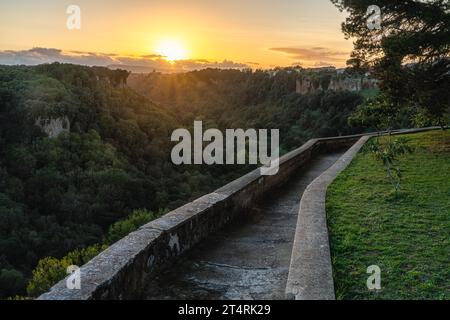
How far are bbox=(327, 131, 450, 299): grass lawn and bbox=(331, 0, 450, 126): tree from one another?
125 inches

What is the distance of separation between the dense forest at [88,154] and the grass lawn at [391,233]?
22.5 m

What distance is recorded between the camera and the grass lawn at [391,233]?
3830 mm

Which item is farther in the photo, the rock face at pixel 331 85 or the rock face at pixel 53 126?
the rock face at pixel 331 85

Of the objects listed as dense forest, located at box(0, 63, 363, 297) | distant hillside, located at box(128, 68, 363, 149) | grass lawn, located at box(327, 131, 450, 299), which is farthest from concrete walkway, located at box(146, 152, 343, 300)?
distant hillside, located at box(128, 68, 363, 149)

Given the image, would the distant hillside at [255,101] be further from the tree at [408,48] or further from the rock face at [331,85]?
the tree at [408,48]

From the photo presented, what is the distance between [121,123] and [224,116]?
135 feet

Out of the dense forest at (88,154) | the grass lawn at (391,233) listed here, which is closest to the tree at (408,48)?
the grass lawn at (391,233)

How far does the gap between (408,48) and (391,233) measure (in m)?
7.51

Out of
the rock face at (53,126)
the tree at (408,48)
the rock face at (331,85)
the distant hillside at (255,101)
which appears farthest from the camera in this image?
the rock face at (331,85)

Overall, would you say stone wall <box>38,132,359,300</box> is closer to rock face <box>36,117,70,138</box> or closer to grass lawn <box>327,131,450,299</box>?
grass lawn <box>327,131,450,299</box>

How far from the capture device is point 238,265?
4891 mm

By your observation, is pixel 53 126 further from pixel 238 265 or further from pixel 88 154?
pixel 238 265

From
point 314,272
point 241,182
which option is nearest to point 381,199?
point 241,182

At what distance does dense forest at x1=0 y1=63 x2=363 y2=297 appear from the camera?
4162 cm
